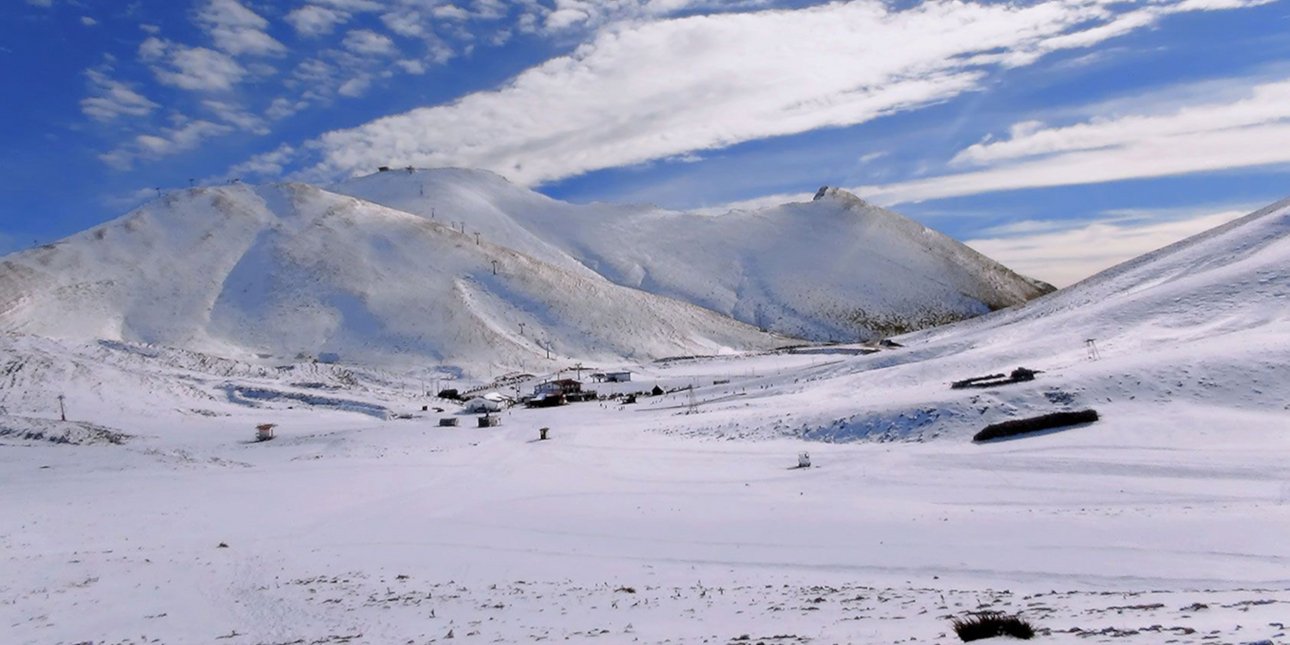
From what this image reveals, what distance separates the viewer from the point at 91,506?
27766mm

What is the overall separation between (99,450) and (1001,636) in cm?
4302

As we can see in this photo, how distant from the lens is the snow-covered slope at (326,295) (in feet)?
331

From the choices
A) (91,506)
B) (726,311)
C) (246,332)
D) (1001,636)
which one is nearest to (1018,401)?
(1001,636)

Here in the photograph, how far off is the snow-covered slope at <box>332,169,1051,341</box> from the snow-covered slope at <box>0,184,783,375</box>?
67.1ft

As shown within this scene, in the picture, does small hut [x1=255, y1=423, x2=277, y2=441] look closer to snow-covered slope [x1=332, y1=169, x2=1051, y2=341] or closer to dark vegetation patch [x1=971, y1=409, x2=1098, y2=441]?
dark vegetation patch [x1=971, y1=409, x2=1098, y2=441]

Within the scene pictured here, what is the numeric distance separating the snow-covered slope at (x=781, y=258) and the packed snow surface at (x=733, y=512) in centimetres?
9484

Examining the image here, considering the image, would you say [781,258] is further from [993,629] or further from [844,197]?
[993,629]

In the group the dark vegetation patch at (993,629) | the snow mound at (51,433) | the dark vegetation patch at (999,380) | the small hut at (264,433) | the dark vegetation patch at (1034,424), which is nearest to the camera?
the dark vegetation patch at (993,629)

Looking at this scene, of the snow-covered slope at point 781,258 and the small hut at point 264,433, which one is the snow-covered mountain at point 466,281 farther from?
the small hut at point 264,433

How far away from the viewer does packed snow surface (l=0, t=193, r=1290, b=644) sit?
505 inches

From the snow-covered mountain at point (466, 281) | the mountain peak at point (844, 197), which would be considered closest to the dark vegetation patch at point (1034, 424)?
the snow-covered mountain at point (466, 281)

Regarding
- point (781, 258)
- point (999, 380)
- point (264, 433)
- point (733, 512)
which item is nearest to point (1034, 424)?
point (999, 380)

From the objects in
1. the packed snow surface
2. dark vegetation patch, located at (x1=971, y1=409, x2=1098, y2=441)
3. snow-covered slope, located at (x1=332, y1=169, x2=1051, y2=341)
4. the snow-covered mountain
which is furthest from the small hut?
snow-covered slope, located at (x1=332, y1=169, x2=1051, y2=341)

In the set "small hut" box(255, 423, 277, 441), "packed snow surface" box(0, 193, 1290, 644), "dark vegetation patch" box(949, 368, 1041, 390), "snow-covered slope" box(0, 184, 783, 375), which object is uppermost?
"snow-covered slope" box(0, 184, 783, 375)
